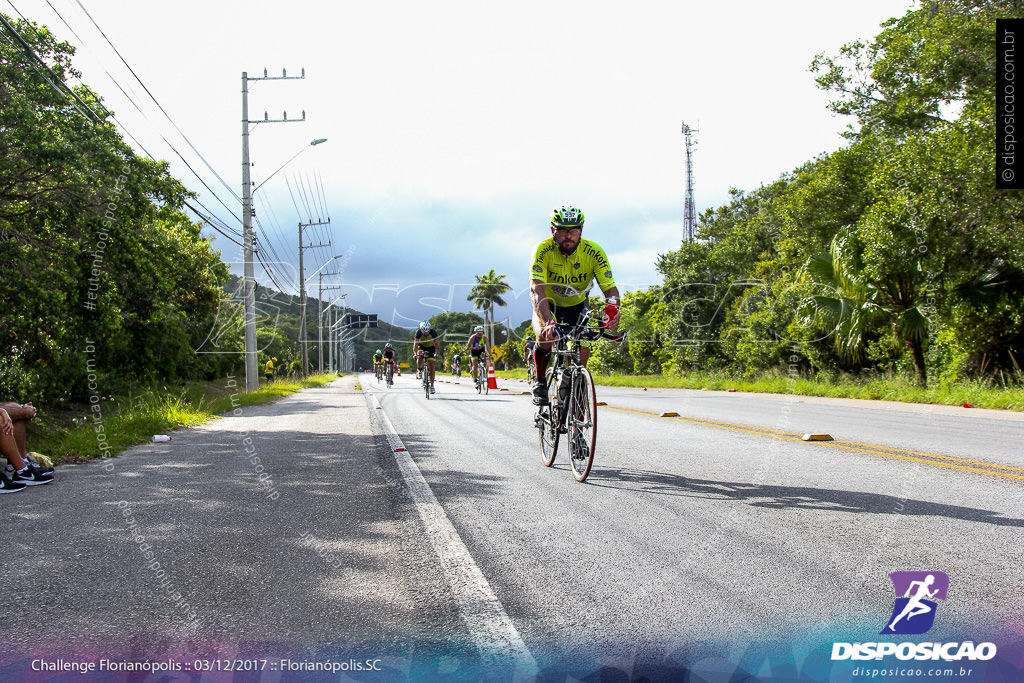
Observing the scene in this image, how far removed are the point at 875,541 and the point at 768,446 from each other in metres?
4.27

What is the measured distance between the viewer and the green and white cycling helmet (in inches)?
254

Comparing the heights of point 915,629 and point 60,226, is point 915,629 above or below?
below

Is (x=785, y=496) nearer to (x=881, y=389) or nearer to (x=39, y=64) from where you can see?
(x=39, y=64)

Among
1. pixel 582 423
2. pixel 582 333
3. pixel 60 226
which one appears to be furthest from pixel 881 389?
pixel 60 226

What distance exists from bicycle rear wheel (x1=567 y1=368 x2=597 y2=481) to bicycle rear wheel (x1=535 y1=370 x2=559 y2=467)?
0.37 metres

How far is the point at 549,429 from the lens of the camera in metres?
6.99

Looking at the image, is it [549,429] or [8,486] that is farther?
[549,429]

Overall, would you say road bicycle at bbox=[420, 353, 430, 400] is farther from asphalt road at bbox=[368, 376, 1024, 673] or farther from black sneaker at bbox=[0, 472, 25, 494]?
black sneaker at bbox=[0, 472, 25, 494]

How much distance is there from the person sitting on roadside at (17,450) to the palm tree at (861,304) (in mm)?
17662

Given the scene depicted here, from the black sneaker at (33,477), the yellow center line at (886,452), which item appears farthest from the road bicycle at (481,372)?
the black sneaker at (33,477)

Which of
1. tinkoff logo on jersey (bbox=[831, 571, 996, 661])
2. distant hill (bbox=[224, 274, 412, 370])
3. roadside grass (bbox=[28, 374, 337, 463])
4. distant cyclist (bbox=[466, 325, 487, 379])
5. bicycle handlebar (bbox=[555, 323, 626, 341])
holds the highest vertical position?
distant hill (bbox=[224, 274, 412, 370])

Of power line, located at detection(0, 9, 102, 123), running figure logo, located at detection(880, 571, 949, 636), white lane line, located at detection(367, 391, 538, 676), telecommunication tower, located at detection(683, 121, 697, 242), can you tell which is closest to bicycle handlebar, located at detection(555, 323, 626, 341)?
white lane line, located at detection(367, 391, 538, 676)

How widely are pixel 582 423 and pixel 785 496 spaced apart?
5.79ft

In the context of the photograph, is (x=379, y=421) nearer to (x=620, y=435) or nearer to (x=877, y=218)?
(x=620, y=435)
